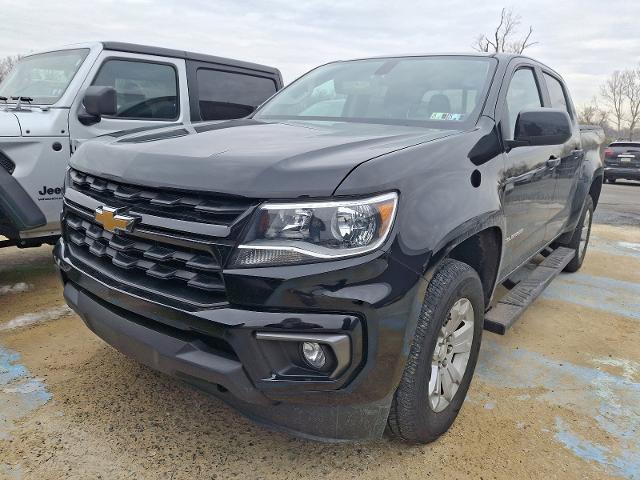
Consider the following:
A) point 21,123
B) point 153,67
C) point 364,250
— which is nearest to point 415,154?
point 364,250

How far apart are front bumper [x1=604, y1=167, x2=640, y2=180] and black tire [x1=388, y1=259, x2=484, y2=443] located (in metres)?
16.6

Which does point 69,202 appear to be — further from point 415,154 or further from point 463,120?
point 463,120

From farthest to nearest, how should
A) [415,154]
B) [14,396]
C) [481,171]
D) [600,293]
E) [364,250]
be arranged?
[600,293], [14,396], [481,171], [415,154], [364,250]

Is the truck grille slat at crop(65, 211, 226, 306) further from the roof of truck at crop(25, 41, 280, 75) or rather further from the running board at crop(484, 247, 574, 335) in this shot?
the roof of truck at crop(25, 41, 280, 75)

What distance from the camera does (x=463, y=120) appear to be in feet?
8.98

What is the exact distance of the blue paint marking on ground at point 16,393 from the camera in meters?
2.50

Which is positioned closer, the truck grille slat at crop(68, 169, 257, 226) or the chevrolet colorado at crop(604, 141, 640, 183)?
the truck grille slat at crop(68, 169, 257, 226)

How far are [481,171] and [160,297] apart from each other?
1547mm

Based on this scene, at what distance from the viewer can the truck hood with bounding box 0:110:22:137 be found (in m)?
3.77

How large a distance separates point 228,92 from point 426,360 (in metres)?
4.25

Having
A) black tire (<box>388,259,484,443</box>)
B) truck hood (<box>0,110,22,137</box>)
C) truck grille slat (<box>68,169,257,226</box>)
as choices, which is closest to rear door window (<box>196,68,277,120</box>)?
truck hood (<box>0,110,22,137</box>)

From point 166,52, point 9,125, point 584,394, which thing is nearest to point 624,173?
point 166,52

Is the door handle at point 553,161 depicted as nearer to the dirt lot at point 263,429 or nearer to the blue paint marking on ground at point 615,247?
the dirt lot at point 263,429

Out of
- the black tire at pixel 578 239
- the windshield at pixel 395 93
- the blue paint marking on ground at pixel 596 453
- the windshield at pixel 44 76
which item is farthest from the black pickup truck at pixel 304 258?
the black tire at pixel 578 239
